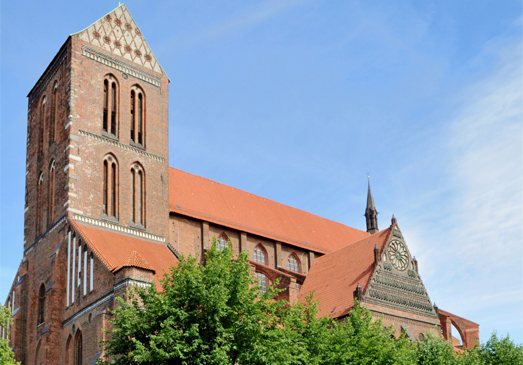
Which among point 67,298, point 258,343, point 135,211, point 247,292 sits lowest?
point 258,343

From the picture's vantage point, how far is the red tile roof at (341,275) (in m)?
41.2

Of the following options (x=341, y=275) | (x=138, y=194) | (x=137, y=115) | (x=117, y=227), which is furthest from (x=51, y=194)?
(x=341, y=275)

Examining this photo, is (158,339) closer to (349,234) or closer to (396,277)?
(396,277)

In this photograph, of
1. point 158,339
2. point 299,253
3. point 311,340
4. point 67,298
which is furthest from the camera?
point 299,253

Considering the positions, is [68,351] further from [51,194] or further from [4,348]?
[51,194]

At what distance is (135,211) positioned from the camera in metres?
39.4

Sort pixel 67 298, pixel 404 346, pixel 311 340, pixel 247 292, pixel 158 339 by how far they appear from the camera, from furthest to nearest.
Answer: pixel 67 298
pixel 404 346
pixel 311 340
pixel 247 292
pixel 158 339

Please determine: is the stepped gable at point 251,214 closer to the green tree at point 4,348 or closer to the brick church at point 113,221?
the brick church at point 113,221

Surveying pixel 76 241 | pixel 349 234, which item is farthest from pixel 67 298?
pixel 349 234

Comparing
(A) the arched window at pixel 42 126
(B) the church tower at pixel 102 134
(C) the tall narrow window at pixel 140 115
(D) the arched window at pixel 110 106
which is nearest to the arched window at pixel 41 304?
(B) the church tower at pixel 102 134

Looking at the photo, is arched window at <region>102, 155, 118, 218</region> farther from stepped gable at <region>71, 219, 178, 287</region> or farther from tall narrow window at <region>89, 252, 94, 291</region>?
tall narrow window at <region>89, 252, 94, 291</region>

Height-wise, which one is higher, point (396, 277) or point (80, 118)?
point (80, 118)

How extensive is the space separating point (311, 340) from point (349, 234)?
27.5m

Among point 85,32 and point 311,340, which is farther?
point 85,32
